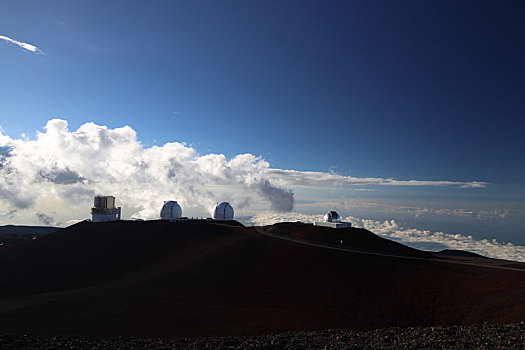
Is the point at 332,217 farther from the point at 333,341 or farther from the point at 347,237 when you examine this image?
the point at 333,341

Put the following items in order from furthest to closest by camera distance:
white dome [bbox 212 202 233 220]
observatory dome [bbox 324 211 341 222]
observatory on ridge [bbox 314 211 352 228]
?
white dome [bbox 212 202 233 220] < observatory dome [bbox 324 211 341 222] < observatory on ridge [bbox 314 211 352 228]

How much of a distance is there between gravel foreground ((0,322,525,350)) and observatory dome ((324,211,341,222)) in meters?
34.3

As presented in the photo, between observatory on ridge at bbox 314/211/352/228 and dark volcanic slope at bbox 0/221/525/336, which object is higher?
observatory on ridge at bbox 314/211/352/228

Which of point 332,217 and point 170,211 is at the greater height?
point 332,217

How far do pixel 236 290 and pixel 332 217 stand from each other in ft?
89.9

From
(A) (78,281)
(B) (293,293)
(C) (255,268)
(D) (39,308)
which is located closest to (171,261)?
(A) (78,281)

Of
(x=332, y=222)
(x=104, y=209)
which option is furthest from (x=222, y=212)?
(x=332, y=222)

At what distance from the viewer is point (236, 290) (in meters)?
29.4

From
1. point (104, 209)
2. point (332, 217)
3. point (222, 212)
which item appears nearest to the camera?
point (332, 217)

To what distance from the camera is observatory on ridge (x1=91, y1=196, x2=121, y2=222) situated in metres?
69.6

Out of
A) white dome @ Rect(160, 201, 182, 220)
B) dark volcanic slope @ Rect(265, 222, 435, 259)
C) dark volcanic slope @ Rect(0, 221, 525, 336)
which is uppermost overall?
white dome @ Rect(160, 201, 182, 220)

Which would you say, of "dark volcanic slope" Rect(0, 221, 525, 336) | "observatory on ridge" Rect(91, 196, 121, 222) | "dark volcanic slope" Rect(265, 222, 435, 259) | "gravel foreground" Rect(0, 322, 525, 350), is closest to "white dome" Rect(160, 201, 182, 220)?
"observatory on ridge" Rect(91, 196, 121, 222)

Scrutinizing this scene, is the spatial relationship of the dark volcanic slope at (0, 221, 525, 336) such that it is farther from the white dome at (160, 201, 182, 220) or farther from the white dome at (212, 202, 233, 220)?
the white dome at (212, 202, 233, 220)

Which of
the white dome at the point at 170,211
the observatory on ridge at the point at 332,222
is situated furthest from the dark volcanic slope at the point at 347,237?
the white dome at the point at 170,211
